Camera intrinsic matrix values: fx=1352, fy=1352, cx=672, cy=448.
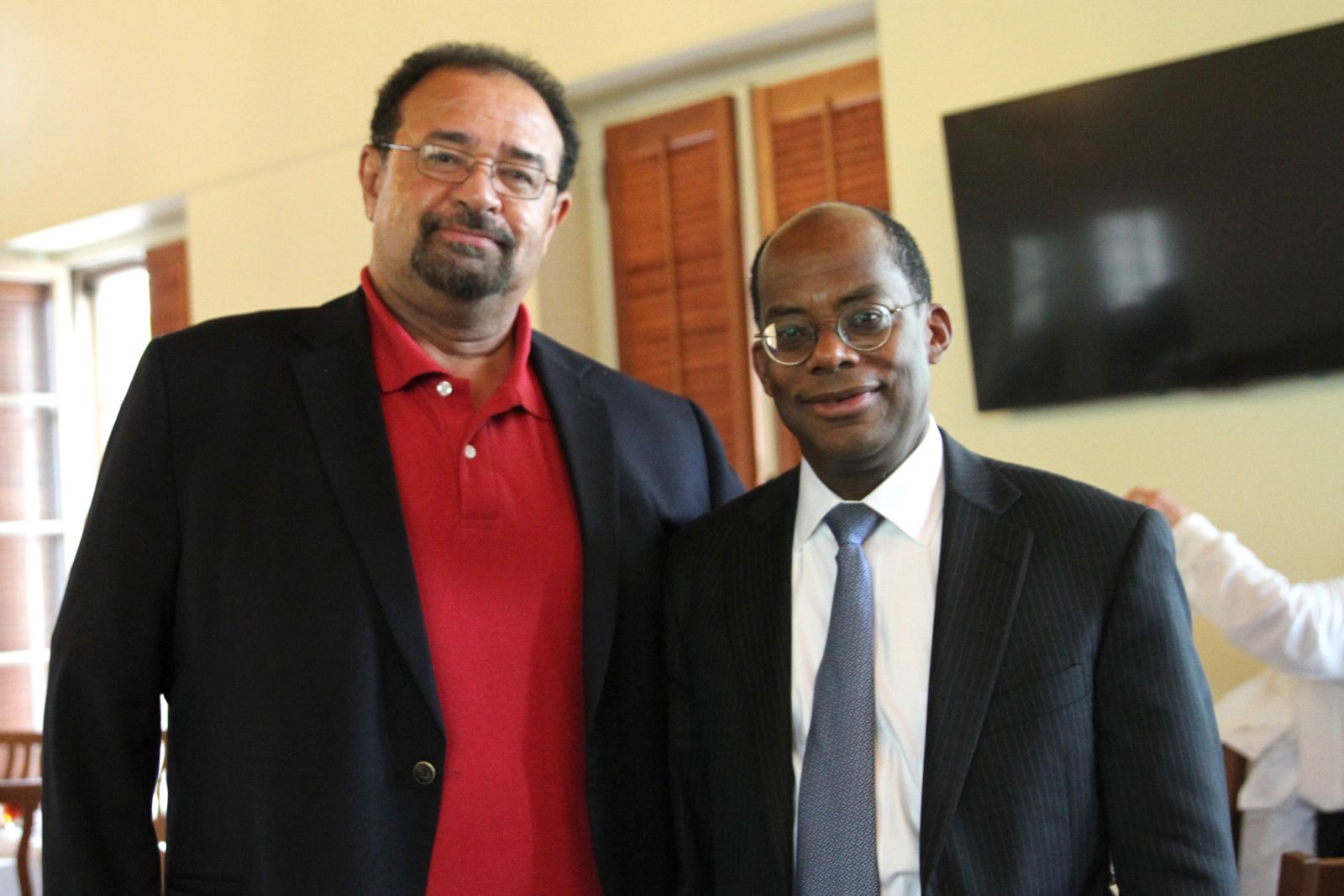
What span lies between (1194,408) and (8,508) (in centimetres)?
486

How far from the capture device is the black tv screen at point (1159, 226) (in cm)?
296

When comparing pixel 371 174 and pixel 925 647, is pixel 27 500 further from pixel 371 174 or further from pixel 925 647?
pixel 925 647

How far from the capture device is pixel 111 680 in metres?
1.66

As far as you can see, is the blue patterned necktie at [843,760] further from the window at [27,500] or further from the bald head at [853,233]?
the window at [27,500]

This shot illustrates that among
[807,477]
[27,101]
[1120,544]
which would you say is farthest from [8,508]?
[1120,544]

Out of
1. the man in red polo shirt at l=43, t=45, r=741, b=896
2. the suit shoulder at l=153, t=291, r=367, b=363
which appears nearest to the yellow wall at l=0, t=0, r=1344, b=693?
the man in red polo shirt at l=43, t=45, r=741, b=896

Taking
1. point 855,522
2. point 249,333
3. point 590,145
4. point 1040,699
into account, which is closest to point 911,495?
point 855,522

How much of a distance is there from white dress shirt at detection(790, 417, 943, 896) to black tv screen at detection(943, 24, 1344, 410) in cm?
168

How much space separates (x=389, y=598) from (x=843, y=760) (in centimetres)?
59

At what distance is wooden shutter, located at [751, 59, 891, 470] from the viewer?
12.5ft

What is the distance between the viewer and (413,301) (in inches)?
75.2

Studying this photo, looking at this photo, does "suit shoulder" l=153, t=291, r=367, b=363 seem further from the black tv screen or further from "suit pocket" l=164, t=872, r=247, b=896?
the black tv screen

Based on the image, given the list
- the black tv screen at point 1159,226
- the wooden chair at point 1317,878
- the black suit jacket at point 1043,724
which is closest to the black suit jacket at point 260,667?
the black suit jacket at point 1043,724

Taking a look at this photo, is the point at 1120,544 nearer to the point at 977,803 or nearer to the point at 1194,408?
the point at 977,803
